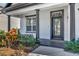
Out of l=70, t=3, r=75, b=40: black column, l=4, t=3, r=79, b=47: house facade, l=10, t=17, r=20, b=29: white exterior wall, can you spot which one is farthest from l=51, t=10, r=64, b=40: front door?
l=10, t=17, r=20, b=29: white exterior wall

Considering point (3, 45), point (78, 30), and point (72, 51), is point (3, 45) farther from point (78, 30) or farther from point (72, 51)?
point (78, 30)

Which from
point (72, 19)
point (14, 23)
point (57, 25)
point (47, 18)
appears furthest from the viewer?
point (47, 18)

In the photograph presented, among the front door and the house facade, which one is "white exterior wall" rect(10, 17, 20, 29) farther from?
the front door

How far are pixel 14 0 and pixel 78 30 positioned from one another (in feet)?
14.0

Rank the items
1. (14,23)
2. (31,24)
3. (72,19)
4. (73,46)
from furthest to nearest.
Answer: (31,24) < (14,23) < (72,19) < (73,46)

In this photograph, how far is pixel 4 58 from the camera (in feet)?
27.7

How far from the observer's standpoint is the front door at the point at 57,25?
1382 cm

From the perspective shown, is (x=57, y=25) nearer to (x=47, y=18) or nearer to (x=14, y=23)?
(x=47, y=18)

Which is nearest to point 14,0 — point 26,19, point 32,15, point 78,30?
point 78,30

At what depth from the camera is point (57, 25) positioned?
1428 cm

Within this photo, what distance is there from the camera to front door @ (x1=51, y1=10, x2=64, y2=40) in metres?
13.8

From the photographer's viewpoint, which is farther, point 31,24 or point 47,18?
point 31,24

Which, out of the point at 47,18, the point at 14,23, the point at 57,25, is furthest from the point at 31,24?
the point at 14,23

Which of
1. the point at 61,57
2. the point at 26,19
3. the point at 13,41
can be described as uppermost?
the point at 26,19
